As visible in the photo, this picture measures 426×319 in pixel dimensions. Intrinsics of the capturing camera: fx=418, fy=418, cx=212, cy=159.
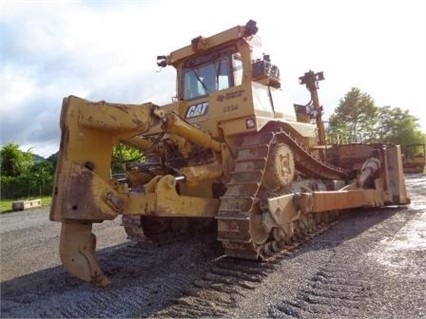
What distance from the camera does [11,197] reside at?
922 inches

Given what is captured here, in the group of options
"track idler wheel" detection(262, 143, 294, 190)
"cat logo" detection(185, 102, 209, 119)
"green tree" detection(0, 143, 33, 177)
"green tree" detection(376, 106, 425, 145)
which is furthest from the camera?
"green tree" detection(376, 106, 425, 145)

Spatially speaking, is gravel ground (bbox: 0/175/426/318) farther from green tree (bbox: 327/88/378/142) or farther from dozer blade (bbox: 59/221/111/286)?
green tree (bbox: 327/88/378/142)

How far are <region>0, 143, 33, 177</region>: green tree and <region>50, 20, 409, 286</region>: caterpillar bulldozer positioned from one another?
2300 centimetres

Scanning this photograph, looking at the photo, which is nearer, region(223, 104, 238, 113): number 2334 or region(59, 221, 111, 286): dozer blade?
region(59, 221, 111, 286): dozer blade

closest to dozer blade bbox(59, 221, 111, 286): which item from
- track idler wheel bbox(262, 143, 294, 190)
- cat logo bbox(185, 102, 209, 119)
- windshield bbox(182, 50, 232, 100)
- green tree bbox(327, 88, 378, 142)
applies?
track idler wheel bbox(262, 143, 294, 190)

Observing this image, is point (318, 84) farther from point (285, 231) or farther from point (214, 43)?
point (285, 231)

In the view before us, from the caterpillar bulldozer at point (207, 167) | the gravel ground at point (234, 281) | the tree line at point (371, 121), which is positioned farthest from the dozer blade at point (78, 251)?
the tree line at point (371, 121)

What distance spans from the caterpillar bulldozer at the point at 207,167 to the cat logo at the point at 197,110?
22 millimetres

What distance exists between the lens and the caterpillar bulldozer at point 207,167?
427cm

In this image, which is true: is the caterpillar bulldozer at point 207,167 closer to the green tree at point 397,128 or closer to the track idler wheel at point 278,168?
the track idler wheel at point 278,168

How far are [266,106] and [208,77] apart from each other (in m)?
1.30

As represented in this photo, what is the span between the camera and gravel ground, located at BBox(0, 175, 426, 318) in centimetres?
379

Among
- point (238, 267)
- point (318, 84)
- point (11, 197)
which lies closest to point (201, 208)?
point (238, 267)

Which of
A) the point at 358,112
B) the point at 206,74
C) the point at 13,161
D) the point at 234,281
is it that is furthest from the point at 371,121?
the point at 234,281
